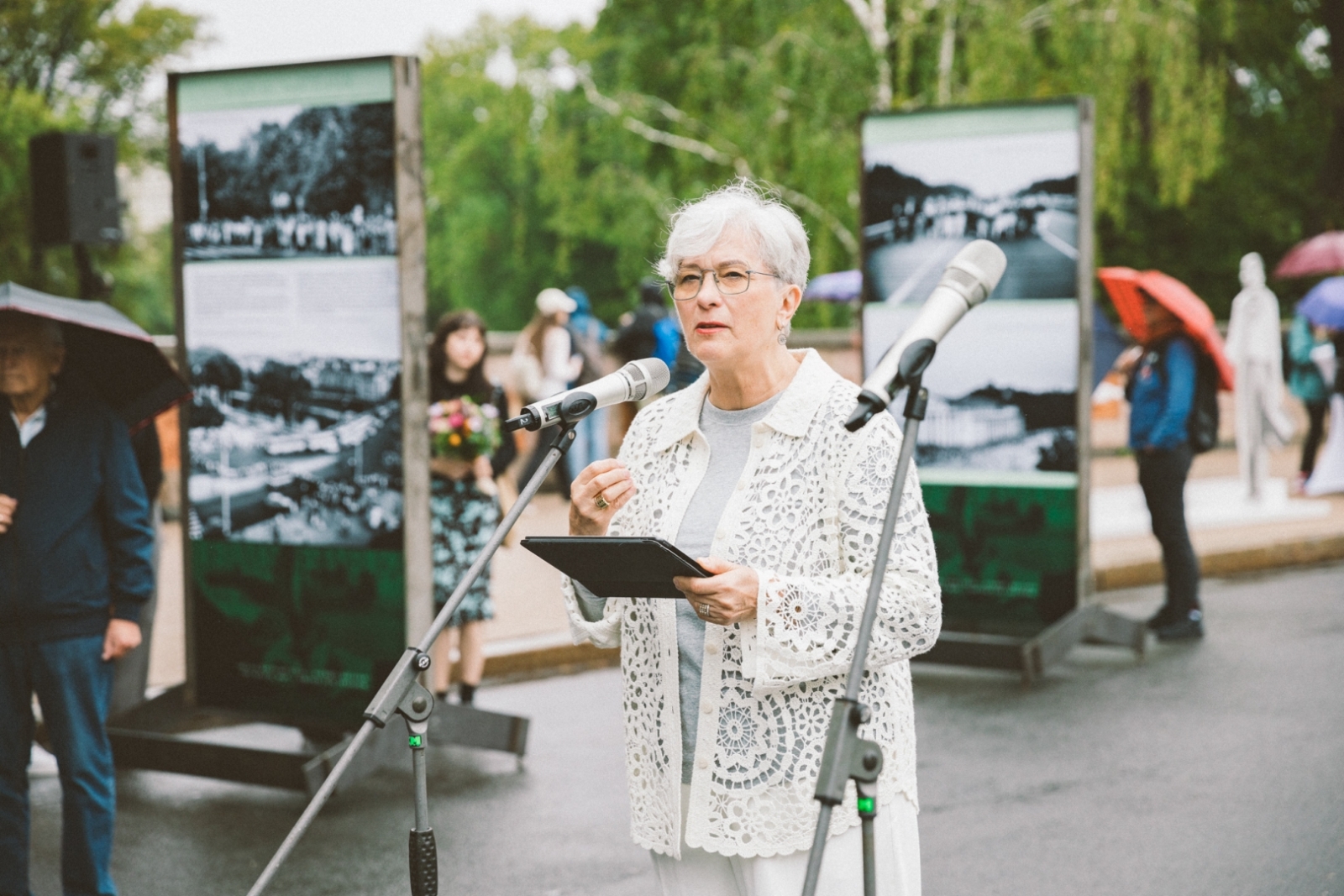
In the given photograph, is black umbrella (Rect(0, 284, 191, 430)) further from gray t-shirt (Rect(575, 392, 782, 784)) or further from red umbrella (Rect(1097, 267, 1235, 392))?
red umbrella (Rect(1097, 267, 1235, 392))

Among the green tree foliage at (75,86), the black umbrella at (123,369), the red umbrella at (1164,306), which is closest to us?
the black umbrella at (123,369)

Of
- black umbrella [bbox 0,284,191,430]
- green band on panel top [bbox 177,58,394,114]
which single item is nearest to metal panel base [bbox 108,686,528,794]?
black umbrella [bbox 0,284,191,430]

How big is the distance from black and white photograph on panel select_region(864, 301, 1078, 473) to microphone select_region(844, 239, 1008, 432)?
504cm

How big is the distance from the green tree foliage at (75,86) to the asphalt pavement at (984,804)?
18.9m

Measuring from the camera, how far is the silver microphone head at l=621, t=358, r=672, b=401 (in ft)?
10.0

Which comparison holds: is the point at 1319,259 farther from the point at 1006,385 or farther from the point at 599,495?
the point at 599,495

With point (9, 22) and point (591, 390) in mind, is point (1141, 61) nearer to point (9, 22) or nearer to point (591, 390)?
point (9, 22)

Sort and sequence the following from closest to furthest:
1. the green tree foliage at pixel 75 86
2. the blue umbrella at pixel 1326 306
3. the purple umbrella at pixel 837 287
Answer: the blue umbrella at pixel 1326 306
the purple umbrella at pixel 837 287
the green tree foliage at pixel 75 86

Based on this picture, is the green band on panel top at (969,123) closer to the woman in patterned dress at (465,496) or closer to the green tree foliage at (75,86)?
the woman in patterned dress at (465,496)

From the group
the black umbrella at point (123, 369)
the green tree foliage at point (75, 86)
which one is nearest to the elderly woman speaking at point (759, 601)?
the black umbrella at point (123, 369)

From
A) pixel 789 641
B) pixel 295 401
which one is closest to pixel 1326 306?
pixel 295 401

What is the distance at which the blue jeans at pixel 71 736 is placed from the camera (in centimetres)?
442

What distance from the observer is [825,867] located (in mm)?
2762

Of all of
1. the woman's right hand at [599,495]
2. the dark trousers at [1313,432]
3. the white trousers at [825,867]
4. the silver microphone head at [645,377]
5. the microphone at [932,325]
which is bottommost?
the dark trousers at [1313,432]
